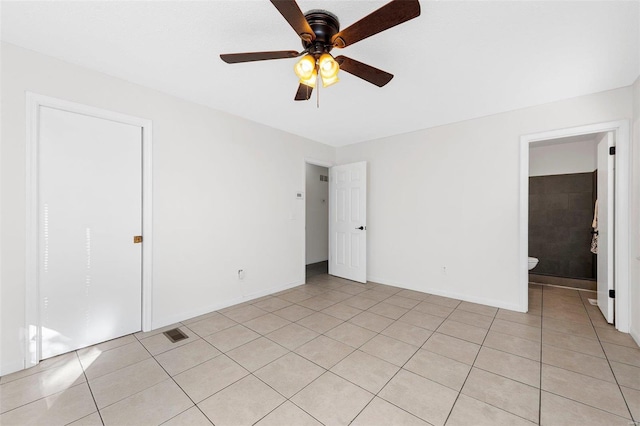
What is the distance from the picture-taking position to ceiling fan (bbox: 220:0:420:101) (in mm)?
1346

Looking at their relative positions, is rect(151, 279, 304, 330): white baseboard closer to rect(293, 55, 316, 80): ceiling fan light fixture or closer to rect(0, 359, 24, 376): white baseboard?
rect(0, 359, 24, 376): white baseboard

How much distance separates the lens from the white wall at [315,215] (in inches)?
242

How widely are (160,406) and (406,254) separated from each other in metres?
3.55

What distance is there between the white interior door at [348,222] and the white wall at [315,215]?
1.19m

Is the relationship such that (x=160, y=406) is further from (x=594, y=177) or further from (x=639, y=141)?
(x=594, y=177)

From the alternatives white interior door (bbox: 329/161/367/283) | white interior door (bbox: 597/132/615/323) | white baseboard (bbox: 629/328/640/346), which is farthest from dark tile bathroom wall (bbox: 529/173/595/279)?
white interior door (bbox: 329/161/367/283)

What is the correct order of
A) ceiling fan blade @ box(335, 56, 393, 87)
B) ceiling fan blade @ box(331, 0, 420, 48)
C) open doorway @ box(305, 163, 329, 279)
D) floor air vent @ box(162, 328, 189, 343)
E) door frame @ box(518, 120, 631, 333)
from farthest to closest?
open doorway @ box(305, 163, 329, 279) < door frame @ box(518, 120, 631, 333) < floor air vent @ box(162, 328, 189, 343) < ceiling fan blade @ box(335, 56, 393, 87) < ceiling fan blade @ box(331, 0, 420, 48)

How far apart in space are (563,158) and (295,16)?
5.64m

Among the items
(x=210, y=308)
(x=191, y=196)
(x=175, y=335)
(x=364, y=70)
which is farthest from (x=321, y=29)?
(x=210, y=308)

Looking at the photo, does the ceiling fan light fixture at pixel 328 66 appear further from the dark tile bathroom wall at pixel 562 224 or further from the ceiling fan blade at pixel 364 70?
the dark tile bathroom wall at pixel 562 224

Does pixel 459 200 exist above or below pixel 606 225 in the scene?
above

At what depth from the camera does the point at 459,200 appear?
3.70 m

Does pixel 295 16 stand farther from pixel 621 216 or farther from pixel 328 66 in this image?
pixel 621 216

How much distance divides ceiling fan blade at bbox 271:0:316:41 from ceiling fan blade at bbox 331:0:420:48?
6.8 inches
